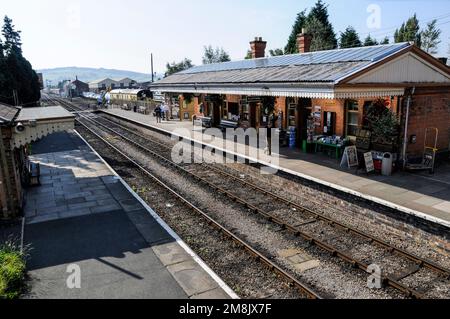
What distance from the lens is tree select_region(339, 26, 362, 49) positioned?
50.0 meters

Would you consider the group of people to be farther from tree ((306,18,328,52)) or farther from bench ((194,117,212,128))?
tree ((306,18,328,52))

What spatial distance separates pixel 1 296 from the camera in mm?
6473

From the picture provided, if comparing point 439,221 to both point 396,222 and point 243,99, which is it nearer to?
point 396,222

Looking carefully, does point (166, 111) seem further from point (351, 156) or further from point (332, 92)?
point (332, 92)

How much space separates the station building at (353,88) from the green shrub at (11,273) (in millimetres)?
10262

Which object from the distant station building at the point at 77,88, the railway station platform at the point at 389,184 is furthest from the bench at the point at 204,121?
the distant station building at the point at 77,88

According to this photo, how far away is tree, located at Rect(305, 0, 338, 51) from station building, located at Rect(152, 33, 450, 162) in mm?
29032

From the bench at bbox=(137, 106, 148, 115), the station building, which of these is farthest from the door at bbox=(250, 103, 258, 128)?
the bench at bbox=(137, 106, 148, 115)

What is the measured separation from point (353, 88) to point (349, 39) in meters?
43.2

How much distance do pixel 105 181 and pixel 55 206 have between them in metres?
3.00

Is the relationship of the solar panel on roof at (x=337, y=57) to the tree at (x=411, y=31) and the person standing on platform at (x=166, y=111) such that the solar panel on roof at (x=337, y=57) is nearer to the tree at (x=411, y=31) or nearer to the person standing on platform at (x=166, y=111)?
the person standing on platform at (x=166, y=111)

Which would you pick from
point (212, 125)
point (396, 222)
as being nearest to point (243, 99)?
point (212, 125)

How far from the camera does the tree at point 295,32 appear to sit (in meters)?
48.7

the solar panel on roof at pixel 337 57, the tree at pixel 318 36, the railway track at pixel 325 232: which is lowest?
the railway track at pixel 325 232
